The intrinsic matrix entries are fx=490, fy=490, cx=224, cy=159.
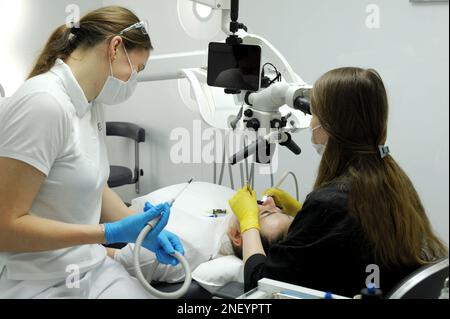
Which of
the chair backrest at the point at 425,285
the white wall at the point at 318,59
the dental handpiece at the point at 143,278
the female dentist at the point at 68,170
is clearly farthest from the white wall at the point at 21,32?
the chair backrest at the point at 425,285

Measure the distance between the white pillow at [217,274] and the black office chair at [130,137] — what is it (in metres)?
1.01

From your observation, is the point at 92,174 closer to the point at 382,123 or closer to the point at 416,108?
the point at 382,123

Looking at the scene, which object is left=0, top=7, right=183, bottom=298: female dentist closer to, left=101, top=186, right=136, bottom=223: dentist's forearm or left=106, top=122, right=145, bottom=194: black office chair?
left=101, top=186, right=136, bottom=223: dentist's forearm

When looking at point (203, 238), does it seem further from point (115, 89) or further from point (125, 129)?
point (125, 129)

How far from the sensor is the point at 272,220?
1.71 m

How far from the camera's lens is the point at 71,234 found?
1.21 m

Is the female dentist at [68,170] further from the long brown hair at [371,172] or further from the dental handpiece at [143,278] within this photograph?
the long brown hair at [371,172]

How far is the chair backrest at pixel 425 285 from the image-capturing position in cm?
94

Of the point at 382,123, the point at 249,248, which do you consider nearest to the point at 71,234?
the point at 249,248

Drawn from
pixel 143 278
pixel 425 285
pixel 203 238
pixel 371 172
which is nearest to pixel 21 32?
pixel 203 238

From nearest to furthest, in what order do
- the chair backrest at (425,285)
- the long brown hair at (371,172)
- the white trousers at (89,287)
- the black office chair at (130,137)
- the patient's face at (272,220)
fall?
the chair backrest at (425,285) → the long brown hair at (371,172) → the white trousers at (89,287) → the patient's face at (272,220) → the black office chair at (130,137)

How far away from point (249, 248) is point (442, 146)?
0.62 meters

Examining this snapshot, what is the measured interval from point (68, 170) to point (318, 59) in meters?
1.54

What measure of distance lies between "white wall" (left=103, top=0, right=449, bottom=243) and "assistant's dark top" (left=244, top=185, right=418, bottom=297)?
0.63m
